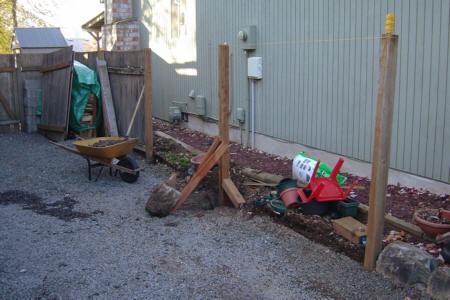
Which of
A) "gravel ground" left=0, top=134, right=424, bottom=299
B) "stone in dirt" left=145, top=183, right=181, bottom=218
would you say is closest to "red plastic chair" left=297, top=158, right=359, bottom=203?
"gravel ground" left=0, top=134, right=424, bottom=299

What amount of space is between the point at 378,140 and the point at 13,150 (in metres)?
8.24

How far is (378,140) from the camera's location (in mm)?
4230

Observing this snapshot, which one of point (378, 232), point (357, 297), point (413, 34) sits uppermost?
point (413, 34)

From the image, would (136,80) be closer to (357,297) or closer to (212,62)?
(212,62)

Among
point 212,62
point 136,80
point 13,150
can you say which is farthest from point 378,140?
point 13,150

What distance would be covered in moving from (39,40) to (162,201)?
1323 centimetres

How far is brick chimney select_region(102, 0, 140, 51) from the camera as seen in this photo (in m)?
15.2

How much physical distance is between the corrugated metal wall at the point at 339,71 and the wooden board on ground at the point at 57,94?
2.92 metres

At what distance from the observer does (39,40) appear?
57.0 feet

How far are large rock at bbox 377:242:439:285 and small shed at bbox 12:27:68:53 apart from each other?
15.1 m

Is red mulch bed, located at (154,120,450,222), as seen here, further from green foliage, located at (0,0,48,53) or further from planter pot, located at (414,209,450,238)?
green foliage, located at (0,0,48,53)

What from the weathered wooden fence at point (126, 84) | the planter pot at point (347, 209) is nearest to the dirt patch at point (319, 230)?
the planter pot at point (347, 209)

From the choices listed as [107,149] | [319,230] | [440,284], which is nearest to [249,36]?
[107,149]

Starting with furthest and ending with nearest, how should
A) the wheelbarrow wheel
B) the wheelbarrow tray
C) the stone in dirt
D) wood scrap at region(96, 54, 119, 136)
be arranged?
1. wood scrap at region(96, 54, 119, 136)
2. the wheelbarrow wheel
3. the wheelbarrow tray
4. the stone in dirt
